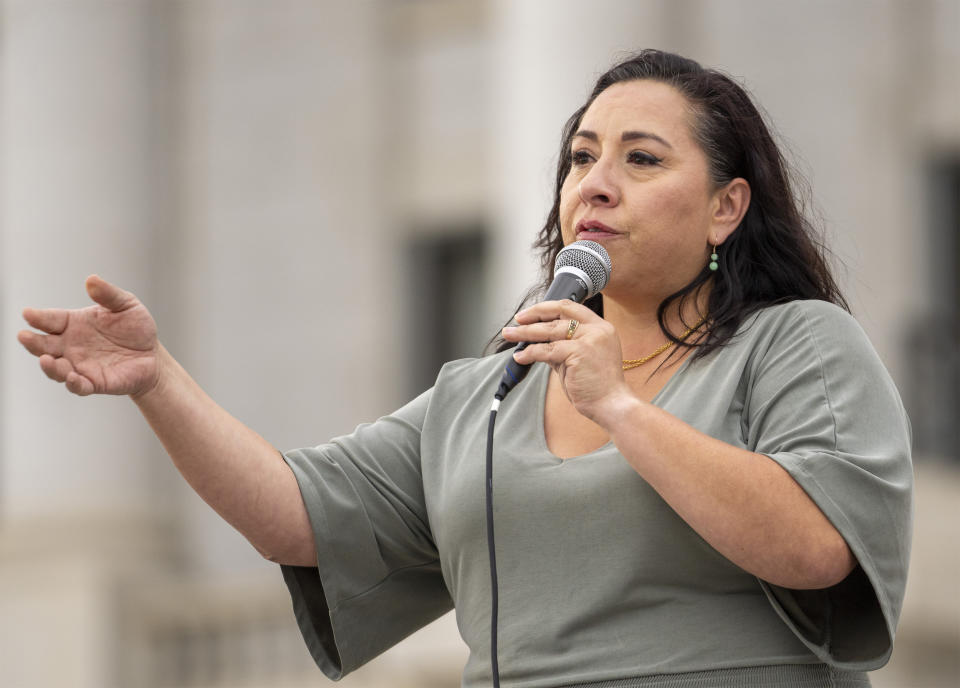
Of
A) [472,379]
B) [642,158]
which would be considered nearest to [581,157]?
[642,158]

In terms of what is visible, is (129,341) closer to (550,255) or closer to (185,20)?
(550,255)

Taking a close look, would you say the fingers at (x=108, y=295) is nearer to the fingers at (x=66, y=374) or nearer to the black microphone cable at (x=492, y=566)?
the fingers at (x=66, y=374)

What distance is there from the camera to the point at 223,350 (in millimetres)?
15078

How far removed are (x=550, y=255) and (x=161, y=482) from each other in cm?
1164

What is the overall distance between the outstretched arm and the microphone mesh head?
2.34 feet

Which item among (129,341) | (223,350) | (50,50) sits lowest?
(223,350)

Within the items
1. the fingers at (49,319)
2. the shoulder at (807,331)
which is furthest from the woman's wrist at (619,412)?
the fingers at (49,319)

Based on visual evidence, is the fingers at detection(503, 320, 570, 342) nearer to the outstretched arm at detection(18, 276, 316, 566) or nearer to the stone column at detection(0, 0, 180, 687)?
the outstretched arm at detection(18, 276, 316, 566)

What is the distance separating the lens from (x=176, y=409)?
9.49 feet

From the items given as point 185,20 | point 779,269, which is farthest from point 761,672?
point 185,20

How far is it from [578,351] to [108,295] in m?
0.84

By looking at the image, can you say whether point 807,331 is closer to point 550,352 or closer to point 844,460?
point 844,460

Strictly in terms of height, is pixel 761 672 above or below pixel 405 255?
above

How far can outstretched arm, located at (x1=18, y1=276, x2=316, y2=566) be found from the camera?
277cm
